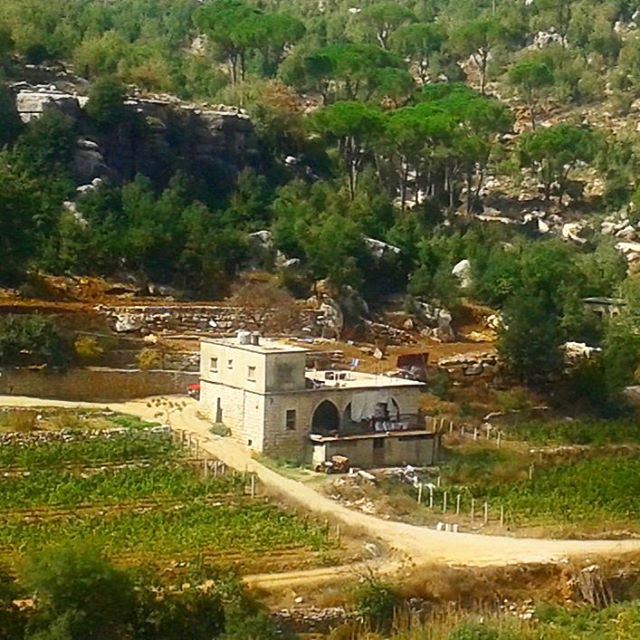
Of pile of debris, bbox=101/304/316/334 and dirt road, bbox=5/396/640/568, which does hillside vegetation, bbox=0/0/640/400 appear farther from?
dirt road, bbox=5/396/640/568

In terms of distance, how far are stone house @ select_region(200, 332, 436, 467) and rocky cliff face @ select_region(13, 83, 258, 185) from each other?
11998 mm

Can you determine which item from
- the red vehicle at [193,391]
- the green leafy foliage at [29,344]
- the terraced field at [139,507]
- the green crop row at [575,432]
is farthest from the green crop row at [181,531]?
the green crop row at [575,432]

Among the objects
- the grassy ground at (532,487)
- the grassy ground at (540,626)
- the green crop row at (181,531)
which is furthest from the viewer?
the grassy ground at (532,487)

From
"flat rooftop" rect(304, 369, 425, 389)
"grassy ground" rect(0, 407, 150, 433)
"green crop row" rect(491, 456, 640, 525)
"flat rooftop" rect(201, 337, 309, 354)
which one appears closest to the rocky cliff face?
"flat rooftop" rect(201, 337, 309, 354)

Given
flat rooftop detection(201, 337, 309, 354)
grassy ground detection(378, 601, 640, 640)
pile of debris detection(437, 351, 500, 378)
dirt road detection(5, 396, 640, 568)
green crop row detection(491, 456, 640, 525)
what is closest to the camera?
grassy ground detection(378, 601, 640, 640)

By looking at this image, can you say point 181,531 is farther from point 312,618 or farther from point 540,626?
point 540,626

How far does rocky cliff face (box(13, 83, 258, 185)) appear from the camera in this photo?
40.8m

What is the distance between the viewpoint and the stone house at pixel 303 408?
2839 cm

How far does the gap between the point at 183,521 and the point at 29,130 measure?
1780 centimetres

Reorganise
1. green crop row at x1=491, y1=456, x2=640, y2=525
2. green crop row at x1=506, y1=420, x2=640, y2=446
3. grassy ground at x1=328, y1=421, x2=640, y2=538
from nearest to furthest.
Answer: grassy ground at x1=328, y1=421, x2=640, y2=538 → green crop row at x1=491, y1=456, x2=640, y2=525 → green crop row at x1=506, y1=420, x2=640, y2=446

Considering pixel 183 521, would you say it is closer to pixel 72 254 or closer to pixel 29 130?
pixel 72 254

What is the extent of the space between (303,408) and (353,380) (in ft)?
6.02

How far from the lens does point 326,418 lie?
29297 mm

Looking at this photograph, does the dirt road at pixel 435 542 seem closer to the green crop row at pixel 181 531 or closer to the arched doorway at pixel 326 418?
the green crop row at pixel 181 531
